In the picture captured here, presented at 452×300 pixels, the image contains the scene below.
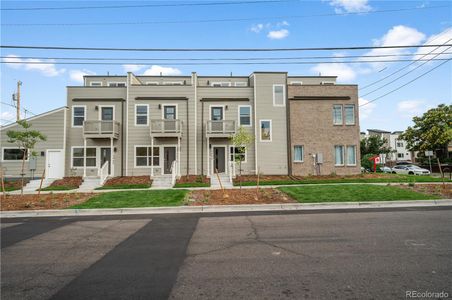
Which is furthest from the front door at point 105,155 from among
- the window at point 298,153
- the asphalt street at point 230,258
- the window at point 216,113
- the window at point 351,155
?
the window at point 351,155

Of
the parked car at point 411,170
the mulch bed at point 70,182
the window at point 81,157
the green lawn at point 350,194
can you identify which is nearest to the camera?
the green lawn at point 350,194

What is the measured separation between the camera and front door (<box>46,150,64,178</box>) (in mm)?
21016

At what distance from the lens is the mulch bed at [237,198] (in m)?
12.1

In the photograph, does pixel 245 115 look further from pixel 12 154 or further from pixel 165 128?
pixel 12 154

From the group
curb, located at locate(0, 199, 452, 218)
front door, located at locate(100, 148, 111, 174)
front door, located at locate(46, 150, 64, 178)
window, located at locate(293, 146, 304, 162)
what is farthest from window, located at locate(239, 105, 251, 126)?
front door, located at locate(46, 150, 64, 178)

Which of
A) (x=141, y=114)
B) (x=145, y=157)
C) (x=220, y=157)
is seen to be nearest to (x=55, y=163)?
(x=145, y=157)

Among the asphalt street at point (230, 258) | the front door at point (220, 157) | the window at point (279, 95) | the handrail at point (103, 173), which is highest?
the window at point (279, 95)

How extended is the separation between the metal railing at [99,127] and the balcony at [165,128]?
311cm

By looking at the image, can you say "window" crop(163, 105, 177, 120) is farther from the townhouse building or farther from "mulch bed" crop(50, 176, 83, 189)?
"mulch bed" crop(50, 176, 83, 189)

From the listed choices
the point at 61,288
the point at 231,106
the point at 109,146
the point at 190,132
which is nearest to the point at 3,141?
the point at 109,146

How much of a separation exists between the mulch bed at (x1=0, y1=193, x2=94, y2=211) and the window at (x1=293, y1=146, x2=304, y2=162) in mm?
15417

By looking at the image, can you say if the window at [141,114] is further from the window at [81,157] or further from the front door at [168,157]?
the window at [81,157]

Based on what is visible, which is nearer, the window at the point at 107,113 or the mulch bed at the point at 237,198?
the mulch bed at the point at 237,198

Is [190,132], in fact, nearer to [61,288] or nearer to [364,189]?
[364,189]
